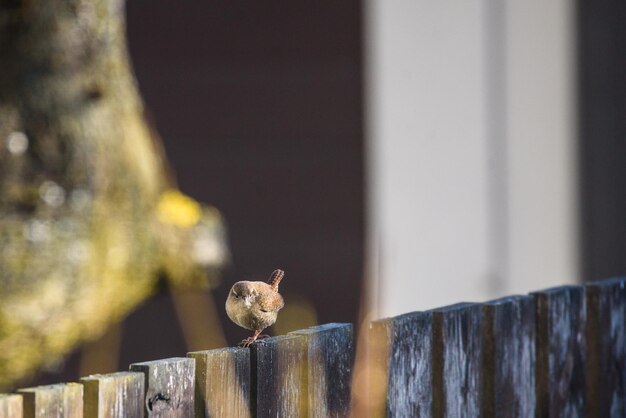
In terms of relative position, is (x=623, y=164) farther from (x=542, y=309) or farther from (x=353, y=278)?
(x=542, y=309)

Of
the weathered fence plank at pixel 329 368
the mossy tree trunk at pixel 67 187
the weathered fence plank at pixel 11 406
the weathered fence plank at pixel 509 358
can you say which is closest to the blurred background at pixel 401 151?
the mossy tree trunk at pixel 67 187

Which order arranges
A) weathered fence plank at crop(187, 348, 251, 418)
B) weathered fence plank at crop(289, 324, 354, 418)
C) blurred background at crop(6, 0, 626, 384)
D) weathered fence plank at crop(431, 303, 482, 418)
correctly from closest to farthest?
weathered fence plank at crop(187, 348, 251, 418) < weathered fence plank at crop(289, 324, 354, 418) < weathered fence plank at crop(431, 303, 482, 418) < blurred background at crop(6, 0, 626, 384)

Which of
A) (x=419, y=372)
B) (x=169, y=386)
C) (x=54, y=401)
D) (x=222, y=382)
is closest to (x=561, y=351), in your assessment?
(x=419, y=372)

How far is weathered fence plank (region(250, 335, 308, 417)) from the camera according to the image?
1758 millimetres

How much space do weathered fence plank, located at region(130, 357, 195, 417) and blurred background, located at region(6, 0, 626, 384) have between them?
4725 mm

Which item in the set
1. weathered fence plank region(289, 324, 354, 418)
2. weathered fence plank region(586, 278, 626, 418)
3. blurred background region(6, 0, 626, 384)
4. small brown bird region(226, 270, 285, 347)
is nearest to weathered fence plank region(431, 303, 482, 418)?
weathered fence plank region(289, 324, 354, 418)

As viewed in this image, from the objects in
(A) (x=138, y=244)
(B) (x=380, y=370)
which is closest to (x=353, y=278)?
(A) (x=138, y=244)

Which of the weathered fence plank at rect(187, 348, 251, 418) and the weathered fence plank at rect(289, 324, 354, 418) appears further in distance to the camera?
the weathered fence plank at rect(289, 324, 354, 418)

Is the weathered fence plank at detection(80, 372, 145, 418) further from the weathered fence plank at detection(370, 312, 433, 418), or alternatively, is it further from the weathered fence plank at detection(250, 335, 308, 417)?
the weathered fence plank at detection(370, 312, 433, 418)

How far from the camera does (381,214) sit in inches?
255

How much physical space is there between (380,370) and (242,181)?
4.86m

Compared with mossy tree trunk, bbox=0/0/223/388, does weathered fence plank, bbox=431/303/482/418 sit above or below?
below

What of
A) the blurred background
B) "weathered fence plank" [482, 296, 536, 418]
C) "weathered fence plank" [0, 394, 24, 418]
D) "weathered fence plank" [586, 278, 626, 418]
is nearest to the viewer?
"weathered fence plank" [0, 394, 24, 418]

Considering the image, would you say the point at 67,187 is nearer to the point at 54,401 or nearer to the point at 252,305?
the point at 252,305
